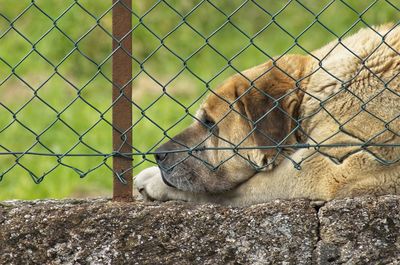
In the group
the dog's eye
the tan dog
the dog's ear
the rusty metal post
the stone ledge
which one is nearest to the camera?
the stone ledge

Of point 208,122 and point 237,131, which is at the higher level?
point 208,122

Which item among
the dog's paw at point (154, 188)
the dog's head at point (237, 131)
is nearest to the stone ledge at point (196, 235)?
the dog's head at point (237, 131)

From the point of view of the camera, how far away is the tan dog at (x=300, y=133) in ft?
15.6

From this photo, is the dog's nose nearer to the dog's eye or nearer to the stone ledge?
the dog's eye

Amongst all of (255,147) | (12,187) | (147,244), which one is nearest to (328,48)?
(255,147)

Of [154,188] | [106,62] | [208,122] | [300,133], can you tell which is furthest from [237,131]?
[106,62]

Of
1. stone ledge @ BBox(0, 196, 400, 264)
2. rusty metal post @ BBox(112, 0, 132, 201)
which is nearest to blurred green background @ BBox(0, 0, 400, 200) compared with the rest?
rusty metal post @ BBox(112, 0, 132, 201)

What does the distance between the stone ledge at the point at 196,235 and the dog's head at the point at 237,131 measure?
0.50 metres

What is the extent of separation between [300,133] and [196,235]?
0.92 meters

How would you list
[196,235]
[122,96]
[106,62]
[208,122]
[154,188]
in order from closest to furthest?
[196,235] → [122,96] → [154,188] → [208,122] → [106,62]

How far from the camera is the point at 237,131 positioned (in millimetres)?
5266

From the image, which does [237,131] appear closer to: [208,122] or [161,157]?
[208,122]

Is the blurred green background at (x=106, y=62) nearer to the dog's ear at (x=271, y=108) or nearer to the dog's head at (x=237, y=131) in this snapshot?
the dog's head at (x=237, y=131)

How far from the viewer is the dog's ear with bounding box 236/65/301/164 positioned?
498cm
